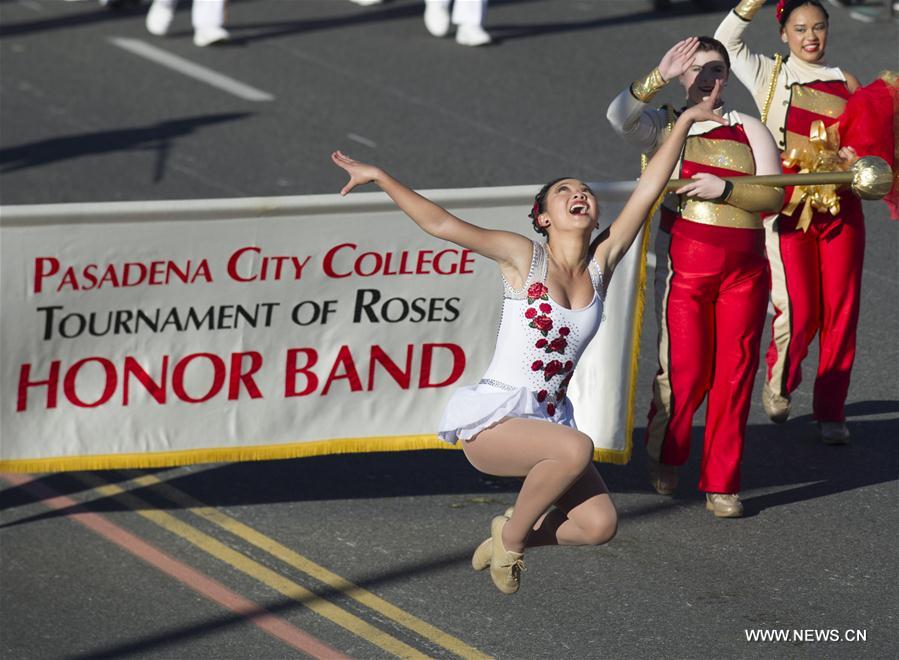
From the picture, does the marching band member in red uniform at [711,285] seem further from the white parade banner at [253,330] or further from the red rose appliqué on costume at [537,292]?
the red rose appliqué on costume at [537,292]

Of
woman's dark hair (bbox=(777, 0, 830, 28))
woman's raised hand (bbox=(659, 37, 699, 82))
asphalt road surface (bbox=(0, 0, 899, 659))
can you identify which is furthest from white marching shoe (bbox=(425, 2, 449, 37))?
woman's raised hand (bbox=(659, 37, 699, 82))

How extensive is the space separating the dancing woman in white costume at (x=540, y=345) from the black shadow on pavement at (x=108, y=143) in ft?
26.4

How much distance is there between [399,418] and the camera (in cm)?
859

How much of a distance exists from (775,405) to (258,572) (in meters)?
3.07

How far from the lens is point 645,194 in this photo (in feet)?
21.9

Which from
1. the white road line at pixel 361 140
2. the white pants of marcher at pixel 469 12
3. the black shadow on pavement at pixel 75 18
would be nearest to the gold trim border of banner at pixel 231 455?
the white road line at pixel 361 140

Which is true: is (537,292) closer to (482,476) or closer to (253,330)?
(253,330)

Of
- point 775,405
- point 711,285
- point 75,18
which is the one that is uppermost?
point 75,18

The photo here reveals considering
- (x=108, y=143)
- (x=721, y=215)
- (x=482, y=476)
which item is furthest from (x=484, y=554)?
(x=108, y=143)

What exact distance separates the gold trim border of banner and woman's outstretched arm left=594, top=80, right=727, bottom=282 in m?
1.93

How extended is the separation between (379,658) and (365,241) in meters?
1.95

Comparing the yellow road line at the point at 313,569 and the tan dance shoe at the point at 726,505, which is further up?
the tan dance shoe at the point at 726,505

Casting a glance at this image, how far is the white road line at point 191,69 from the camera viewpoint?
1628cm

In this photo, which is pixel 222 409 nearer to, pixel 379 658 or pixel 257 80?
pixel 379 658
